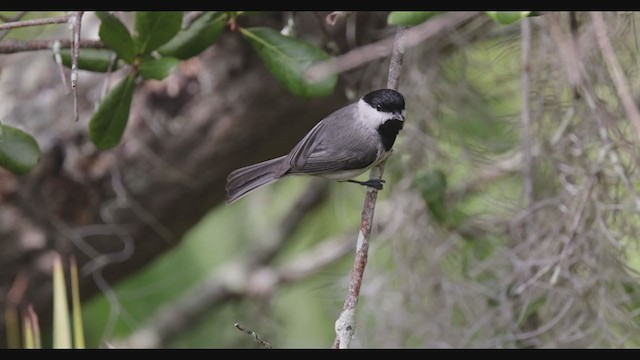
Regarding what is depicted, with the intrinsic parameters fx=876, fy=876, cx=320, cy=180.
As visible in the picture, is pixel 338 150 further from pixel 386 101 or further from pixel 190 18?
pixel 190 18

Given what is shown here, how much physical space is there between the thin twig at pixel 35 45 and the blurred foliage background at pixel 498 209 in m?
0.89

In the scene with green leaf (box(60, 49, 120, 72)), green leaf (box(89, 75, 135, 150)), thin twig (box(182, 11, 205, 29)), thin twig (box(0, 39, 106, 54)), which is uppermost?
thin twig (box(182, 11, 205, 29))

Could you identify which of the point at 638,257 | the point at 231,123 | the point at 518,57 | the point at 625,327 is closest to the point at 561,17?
the point at 518,57

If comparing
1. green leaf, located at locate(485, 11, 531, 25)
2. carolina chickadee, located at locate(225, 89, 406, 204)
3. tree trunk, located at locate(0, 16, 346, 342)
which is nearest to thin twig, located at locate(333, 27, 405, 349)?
green leaf, located at locate(485, 11, 531, 25)

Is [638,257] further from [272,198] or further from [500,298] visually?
[272,198]

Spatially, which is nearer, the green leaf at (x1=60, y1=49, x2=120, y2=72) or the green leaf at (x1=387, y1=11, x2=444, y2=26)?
the green leaf at (x1=387, y1=11, x2=444, y2=26)

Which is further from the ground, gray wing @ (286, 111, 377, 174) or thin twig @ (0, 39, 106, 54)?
thin twig @ (0, 39, 106, 54)

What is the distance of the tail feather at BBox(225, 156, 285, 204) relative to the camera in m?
2.17

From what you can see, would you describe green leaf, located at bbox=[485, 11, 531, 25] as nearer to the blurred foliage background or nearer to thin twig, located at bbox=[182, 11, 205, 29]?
the blurred foliage background

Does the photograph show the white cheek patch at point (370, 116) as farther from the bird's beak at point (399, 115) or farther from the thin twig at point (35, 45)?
the thin twig at point (35, 45)

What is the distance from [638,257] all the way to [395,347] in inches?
30.1

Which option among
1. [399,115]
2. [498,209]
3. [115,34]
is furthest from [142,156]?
[498,209]

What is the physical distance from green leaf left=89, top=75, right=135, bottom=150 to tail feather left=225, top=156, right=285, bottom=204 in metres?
0.34

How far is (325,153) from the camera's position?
215 centimetres
